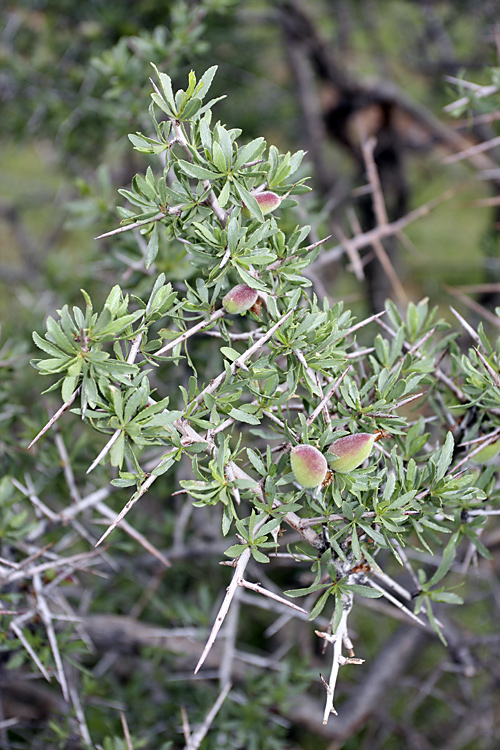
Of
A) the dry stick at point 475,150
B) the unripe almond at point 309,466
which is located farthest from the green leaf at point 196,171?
the dry stick at point 475,150

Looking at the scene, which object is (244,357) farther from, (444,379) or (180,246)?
(180,246)

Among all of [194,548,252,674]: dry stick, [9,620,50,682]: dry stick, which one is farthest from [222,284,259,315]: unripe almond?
[9,620,50,682]: dry stick

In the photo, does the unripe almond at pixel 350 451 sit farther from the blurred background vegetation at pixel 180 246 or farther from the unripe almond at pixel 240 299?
the blurred background vegetation at pixel 180 246

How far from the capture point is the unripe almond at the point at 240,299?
0.71m

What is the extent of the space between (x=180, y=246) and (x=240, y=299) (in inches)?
22.4

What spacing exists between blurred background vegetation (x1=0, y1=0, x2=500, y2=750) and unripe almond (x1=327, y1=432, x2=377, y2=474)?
536 millimetres

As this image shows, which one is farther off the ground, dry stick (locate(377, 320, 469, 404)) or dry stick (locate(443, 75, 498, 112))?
dry stick (locate(443, 75, 498, 112))

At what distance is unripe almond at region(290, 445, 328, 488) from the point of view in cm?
65

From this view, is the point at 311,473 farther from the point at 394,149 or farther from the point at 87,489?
the point at 394,149

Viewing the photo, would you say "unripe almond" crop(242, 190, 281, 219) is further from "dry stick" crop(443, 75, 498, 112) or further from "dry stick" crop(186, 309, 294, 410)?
"dry stick" crop(443, 75, 498, 112)

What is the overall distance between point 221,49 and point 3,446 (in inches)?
86.7

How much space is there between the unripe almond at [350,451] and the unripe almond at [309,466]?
0.02 metres

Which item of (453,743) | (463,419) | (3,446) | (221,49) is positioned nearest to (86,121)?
(221,49)

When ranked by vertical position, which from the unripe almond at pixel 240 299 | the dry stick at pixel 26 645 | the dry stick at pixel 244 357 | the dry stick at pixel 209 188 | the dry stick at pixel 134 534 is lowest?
the dry stick at pixel 26 645
